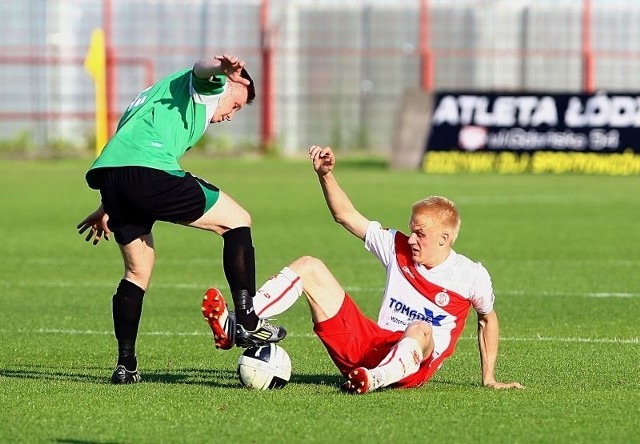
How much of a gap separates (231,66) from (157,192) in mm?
785

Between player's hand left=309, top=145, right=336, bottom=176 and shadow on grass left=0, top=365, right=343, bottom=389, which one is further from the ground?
player's hand left=309, top=145, right=336, bottom=176

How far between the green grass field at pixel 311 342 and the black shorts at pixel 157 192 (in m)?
0.96

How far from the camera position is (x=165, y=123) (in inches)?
317

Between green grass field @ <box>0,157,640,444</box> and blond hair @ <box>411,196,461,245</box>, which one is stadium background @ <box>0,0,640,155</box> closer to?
green grass field @ <box>0,157,640,444</box>

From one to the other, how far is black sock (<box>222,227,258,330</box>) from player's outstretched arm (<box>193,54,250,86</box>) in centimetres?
84

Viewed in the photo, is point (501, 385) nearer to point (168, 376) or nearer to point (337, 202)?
point (337, 202)

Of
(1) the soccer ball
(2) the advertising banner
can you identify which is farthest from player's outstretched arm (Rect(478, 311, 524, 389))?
(2) the advertising banner

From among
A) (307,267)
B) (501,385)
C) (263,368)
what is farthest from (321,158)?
(501,385)

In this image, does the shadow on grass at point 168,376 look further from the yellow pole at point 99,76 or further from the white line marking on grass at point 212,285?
the yellow pole at point 99,76

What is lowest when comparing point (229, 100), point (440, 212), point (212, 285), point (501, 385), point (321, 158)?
point (212, 285)

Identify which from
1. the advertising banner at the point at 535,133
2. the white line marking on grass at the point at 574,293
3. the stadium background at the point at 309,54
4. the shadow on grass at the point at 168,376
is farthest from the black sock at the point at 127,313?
the stadium background at the point at 309,54

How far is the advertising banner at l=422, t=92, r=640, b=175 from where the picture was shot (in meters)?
28.9

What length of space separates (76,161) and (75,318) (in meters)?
25.6

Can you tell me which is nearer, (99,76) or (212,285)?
(212,285)
